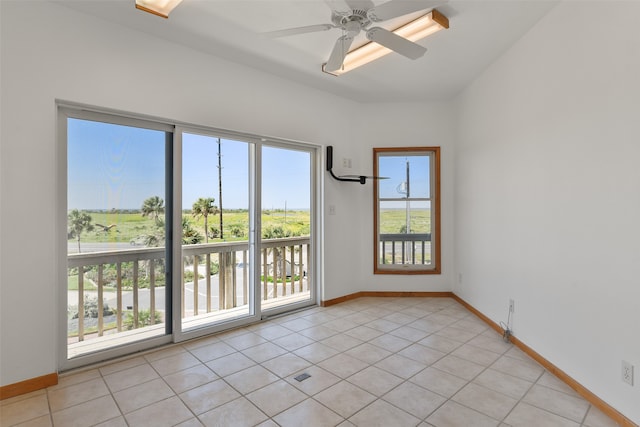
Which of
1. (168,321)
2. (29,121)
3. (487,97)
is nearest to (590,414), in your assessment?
(487,97)

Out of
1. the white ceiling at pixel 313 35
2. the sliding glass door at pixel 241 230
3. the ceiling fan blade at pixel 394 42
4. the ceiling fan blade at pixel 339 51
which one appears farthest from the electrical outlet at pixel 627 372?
the sliding glass door at pixel 241 230

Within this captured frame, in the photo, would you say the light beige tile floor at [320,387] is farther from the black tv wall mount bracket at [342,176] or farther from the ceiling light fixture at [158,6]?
the ceiling light fixture at [158,6]

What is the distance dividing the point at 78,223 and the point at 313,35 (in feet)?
8.17

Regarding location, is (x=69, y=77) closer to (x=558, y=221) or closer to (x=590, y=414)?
(x=558, y=221)

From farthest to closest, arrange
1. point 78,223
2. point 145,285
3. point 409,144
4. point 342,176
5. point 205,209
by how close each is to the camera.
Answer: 1. point 409,144
2. point 342,176
3. point 205,209
4. point 145,285
5. point 78,223

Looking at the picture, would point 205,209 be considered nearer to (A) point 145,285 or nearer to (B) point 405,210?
(A) point 145,285

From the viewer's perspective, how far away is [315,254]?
418 cm

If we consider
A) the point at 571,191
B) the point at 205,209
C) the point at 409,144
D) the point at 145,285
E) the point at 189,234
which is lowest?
the point at 145,285

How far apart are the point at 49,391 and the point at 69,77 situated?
7.42ft

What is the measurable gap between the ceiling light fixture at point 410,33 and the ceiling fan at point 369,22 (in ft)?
1.00

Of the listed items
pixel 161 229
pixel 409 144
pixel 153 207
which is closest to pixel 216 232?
pixel 161 229

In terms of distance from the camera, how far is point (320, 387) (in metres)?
2.26

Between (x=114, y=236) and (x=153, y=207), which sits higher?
(x=153, y=207)

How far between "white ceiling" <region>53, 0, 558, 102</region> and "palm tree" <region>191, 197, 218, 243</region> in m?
1.43
